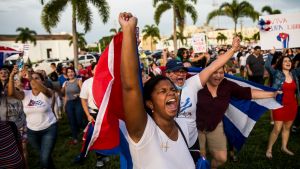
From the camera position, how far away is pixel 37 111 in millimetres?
5547

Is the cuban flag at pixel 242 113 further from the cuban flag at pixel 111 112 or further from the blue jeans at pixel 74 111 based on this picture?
the blue jeans at pixel 74 111

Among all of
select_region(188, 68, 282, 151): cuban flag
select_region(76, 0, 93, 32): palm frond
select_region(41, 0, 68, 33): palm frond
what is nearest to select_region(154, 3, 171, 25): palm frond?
select_region(76, 0, 93, 32): palm frond

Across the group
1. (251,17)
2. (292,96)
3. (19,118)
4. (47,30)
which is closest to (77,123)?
(19,118)

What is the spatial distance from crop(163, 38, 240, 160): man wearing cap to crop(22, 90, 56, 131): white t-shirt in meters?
2.25

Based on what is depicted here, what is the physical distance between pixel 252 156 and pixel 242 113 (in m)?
1.44

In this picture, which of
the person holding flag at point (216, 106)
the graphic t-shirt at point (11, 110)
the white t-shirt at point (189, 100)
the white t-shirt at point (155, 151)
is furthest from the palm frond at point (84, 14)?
the white t-shirt at point (155, 151)

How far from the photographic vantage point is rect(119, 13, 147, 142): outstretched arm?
2.00 m

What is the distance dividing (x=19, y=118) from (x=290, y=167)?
4300 millimetres

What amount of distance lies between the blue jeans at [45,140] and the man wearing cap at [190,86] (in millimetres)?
2274

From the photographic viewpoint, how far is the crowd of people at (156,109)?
7.03 ft

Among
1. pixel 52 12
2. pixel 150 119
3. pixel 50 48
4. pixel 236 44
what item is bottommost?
pixel 150 119

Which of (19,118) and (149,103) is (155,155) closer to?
(149,103)

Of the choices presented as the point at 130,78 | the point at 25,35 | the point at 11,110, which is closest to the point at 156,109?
the point at 130,78

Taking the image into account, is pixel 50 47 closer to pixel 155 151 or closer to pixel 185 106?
pixel 185 106
